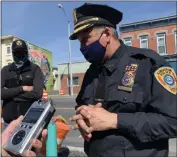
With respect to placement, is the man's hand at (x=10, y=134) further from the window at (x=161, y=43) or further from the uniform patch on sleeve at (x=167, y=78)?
the window at (x=161, y=43)

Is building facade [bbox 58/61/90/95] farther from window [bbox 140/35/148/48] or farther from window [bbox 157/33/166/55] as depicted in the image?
window [bbox 157/33/166/55]

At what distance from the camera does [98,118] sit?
1839 millimetres

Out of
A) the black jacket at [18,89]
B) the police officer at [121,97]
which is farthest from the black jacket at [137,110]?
the black jacket at [18,89]

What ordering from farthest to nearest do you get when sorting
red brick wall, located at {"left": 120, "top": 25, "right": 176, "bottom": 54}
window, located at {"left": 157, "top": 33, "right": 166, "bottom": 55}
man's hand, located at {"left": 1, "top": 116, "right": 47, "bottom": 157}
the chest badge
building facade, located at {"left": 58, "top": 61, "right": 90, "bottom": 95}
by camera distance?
building facade, located at {"left": 58, "top": 61, "right": 90, "bottom": 95} → window, located at {"left": 157, "top": 33, "right": 166, "bottom": 55} → red brick wall, located at {"left": 120, "top": 25, "right": 176, "bottom": 54} → the chest badge → man's hand, located at {"left": 1, "top": 116, "right": 47, "bottom": 157}

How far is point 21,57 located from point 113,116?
2351 millimetres

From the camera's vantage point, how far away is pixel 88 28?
2250 millimetres

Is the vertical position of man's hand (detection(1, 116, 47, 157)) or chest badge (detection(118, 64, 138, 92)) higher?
chest badge (detection(118, 64, 138, 92))

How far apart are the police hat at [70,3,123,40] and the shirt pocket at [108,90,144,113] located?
57 centimetres

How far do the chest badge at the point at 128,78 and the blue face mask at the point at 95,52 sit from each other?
0.30 meters

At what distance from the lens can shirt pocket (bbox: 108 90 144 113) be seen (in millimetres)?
1914

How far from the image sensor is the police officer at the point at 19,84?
3.85 meters

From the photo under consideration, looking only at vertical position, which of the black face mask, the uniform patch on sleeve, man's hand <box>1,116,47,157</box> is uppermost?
the black face mask

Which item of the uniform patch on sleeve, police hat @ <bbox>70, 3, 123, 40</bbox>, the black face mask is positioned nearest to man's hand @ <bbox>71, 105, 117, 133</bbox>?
the uniform patch on sleeve

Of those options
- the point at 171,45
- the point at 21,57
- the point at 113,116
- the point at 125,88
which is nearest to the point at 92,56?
the point at 125,88
